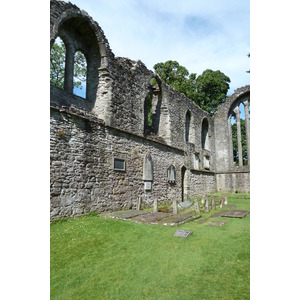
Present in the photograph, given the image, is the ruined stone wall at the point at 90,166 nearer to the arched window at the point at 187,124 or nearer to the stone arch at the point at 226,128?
the arched window at the point at 187,124

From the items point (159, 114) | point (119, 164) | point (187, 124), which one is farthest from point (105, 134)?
point (187, 124)

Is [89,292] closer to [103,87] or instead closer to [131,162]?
[131,162]

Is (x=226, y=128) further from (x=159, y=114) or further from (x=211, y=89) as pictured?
(x=159, y=114)

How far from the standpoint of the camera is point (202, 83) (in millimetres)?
22984

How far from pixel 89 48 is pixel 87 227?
590cm

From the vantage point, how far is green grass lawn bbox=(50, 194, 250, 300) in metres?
2.53

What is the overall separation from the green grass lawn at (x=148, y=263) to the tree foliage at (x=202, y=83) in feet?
63.2

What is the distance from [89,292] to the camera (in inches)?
101

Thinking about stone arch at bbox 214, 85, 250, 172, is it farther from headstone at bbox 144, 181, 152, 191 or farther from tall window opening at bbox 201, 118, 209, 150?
headstone at bbox 144, 181, 152, 191

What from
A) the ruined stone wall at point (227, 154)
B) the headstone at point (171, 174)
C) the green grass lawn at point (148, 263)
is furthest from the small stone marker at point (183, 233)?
the ruined stone wall at point (227, 154)

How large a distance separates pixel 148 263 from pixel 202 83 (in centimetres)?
2183

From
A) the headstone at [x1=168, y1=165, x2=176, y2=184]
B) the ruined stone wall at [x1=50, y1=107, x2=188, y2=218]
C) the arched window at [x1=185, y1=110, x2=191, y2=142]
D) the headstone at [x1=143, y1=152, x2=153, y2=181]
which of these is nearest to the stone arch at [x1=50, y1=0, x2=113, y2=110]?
the ruined stone wall at [x1=50, y1=107, x2=188, y2=218]
